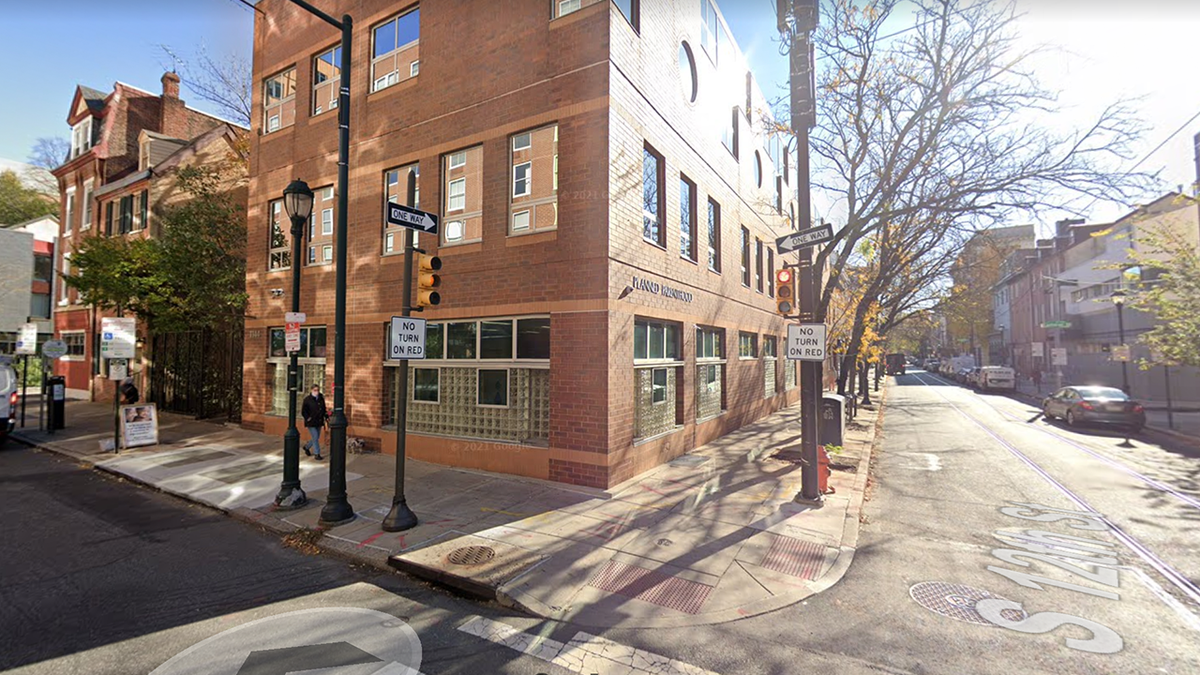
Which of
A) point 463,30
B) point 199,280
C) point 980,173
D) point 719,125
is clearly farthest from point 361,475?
point 980,173

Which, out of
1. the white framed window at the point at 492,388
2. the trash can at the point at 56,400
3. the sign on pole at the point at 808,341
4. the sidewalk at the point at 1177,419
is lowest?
the sidewalk at the point at 1177,419

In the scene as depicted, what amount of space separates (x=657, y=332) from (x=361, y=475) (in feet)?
21.2

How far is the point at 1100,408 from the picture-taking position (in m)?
15.8

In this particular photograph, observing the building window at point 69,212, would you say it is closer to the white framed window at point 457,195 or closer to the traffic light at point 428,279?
the white framed window at point 457,195

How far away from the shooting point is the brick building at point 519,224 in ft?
27.5

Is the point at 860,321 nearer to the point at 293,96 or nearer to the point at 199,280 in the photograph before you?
the point at 293,96

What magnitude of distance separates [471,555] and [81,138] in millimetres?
33742

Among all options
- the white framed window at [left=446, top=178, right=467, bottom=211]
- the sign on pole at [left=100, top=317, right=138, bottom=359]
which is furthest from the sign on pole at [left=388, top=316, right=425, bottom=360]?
the sign on pole at [left=100, top=317, right=138, bottom=359]

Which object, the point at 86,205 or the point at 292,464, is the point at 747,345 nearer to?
the point at 292,464

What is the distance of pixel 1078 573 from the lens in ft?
17.4

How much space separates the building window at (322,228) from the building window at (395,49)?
2952 millimetres

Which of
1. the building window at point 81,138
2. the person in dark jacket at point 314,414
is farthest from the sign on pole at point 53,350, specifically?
the building window at point 81,138

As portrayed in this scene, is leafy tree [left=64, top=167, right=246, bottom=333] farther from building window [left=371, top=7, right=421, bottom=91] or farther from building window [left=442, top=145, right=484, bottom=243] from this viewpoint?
building window [left=442, top=145, right=484, bottom=243]

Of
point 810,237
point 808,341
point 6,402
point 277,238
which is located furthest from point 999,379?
point 6,402
